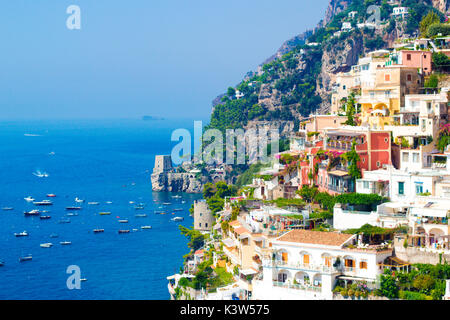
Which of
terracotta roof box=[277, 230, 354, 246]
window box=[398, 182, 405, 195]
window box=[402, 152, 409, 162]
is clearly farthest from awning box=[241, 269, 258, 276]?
window box=[402, 152, 409, 162]

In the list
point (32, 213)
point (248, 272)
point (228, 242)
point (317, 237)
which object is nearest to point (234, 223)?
point (228, 242)

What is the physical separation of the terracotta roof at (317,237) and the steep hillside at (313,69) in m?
45.1

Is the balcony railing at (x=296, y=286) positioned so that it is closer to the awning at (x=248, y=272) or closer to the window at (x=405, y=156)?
the awning at (x=248, y=272)

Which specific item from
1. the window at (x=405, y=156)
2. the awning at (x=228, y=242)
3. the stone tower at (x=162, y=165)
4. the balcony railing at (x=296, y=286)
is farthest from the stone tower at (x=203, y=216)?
the stone tower at (x=162, y=165)

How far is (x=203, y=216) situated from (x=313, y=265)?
23.8 metres

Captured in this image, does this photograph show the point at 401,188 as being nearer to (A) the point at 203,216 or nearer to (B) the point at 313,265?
(B) the point at 313,265

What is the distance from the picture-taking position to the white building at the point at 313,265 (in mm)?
21141

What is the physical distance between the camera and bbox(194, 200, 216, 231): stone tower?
4484 centimetres

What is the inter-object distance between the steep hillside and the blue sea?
13.1 meters

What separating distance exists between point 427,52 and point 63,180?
69613mm

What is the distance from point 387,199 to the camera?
84.0 ft

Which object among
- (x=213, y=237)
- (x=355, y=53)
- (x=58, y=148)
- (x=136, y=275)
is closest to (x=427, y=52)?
(x=213, y=237)

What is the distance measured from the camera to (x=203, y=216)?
45062mm

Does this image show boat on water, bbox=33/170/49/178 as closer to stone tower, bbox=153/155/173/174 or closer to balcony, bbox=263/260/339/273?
stone tower, bbox=153/155/173/174
